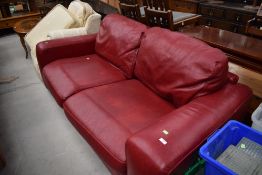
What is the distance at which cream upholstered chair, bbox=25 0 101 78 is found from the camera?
8.36 ft

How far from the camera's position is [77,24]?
270cm

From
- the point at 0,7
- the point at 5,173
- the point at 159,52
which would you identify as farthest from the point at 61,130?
the point at 0,7

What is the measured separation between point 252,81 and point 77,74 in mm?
1424

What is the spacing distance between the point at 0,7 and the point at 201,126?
4.71 metres

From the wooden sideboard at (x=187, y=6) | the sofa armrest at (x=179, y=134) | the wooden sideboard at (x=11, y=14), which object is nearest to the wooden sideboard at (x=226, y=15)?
the wooden sideboard at (x=187, y=6)


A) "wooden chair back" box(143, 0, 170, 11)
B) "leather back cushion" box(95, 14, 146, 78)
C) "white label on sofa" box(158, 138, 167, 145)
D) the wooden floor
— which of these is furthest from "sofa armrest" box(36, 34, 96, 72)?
"white label on sofa" box(158, 138, 167, 145)

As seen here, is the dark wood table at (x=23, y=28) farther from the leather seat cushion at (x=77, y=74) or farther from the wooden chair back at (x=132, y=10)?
the wooden chair back at (x=132, y=10)

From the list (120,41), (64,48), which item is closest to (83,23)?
(64,48)

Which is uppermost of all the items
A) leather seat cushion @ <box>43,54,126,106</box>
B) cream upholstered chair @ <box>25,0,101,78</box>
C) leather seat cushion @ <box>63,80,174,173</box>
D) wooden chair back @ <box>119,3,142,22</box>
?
wooden chair back @ <box>119,3,142,22</box>

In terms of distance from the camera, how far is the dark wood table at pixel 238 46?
163 centimetres

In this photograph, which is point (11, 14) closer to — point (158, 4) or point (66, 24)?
point (66, 24)

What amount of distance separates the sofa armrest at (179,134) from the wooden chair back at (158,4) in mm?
1114

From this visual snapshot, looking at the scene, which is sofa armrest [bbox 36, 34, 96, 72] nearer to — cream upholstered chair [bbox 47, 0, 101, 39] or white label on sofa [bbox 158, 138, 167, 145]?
cream upholstered chair [bbox 47, 0, 101, 39]

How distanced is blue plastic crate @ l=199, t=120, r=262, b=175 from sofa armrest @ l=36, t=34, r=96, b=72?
5.57 ft
